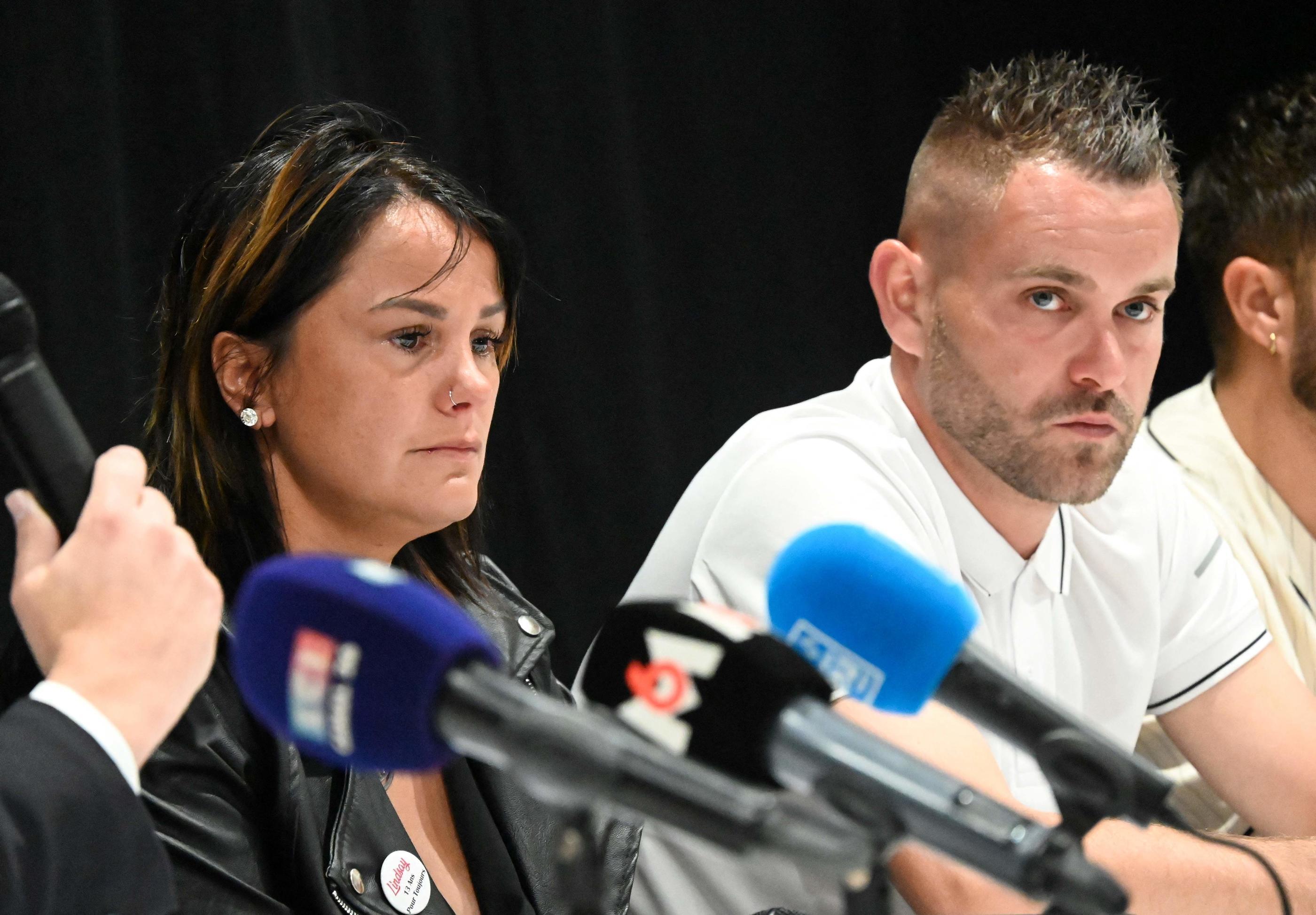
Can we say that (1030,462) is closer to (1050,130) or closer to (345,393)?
(1050,130)

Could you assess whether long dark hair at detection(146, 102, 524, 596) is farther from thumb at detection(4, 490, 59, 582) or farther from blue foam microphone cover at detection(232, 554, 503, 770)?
blue foam microphone cover at detection(232, 554, 503, 770)

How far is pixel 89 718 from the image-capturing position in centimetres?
94

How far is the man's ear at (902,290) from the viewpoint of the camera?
2166 millimetres

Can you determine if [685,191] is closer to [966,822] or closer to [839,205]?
[839,205]

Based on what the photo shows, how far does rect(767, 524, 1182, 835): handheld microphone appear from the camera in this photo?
2.97 ft

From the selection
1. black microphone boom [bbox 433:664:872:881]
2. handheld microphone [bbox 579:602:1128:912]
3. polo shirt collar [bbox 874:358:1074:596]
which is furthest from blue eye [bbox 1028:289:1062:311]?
black microphone boom [bbox 433:664:872:881]

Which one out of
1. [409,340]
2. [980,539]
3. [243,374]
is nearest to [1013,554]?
[980,539]

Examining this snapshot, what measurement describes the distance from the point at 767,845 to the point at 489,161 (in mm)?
2095

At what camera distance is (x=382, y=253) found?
1.73 m

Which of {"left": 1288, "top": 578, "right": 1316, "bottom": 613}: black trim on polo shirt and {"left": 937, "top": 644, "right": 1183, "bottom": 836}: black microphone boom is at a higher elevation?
{"left": 937, "top": 644, "right": 1183, "bottom": 836}: black microphone boom

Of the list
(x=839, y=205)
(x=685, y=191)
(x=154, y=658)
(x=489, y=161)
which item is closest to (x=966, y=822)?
(x=154, y=658)

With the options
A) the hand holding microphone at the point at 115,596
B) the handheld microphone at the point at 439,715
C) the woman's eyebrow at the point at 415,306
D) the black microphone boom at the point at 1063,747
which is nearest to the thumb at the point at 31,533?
the hand holding microphone at the point at 115,596

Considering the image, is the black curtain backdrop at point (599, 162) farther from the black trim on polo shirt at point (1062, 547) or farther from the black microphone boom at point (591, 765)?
Answer: the black microphone boom at point (591, 765)

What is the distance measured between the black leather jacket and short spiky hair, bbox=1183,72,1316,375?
1.75 meters
